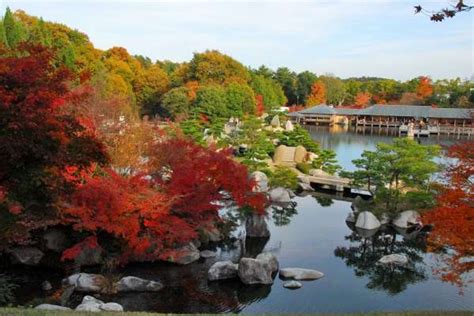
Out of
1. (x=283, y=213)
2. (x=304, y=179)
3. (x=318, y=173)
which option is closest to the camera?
(x=283, y=213)

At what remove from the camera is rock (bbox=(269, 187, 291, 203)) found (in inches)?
776

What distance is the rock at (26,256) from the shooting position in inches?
448

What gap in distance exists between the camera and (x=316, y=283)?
11.2 meters

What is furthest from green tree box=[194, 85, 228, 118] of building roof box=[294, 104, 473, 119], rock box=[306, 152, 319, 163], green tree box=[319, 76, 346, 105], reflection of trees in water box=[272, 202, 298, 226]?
green tree box=[319, 76, 346, 105]

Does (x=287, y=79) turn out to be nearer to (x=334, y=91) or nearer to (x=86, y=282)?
(x=334, y=91)

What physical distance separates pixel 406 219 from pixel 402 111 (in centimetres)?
3623

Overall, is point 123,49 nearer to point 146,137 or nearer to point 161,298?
point 146,137

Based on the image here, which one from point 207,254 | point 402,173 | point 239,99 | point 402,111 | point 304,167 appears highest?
point 239,99

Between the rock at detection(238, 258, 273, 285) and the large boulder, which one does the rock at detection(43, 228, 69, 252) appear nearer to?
the large boulder

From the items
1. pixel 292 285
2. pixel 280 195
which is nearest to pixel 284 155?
pixel 280 195

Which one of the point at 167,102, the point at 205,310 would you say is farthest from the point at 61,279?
the point at 167,102

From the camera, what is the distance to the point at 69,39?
3875 centimetres

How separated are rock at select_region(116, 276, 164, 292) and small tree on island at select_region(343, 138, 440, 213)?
9522mm

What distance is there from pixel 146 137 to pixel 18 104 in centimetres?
779
